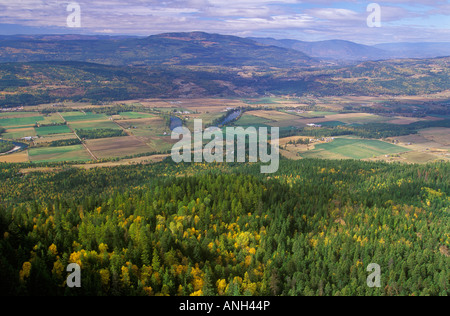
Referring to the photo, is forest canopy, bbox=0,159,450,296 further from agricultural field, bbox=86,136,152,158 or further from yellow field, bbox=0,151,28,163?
agricultural field, bbox=86,136,152,158

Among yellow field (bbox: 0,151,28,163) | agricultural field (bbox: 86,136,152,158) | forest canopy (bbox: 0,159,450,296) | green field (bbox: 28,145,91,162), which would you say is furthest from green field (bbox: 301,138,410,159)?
yellow field (bbox: 0,151,28,163)

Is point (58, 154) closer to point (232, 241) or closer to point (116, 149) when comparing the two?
point (116, 149)

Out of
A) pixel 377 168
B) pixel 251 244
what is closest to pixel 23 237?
pixel 251 244

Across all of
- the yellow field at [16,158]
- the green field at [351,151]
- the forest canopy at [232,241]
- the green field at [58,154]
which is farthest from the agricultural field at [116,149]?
the green field at [351,151]

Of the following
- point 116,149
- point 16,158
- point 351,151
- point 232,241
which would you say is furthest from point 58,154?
point 351,151

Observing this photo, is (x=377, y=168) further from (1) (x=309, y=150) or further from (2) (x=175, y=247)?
(2) (x=175, y=247)

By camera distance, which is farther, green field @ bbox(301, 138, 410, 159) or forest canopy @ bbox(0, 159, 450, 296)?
green field @ bbox(301, 138, 410, 159)

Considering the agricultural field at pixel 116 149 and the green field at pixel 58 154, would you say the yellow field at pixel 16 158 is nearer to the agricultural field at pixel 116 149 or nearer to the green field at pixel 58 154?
the green field at pixel 58 154

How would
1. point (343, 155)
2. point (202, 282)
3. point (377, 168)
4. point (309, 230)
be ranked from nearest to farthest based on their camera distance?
point (202, 282)
point (309, 230)
point (377, 168)
point (343, 155)
